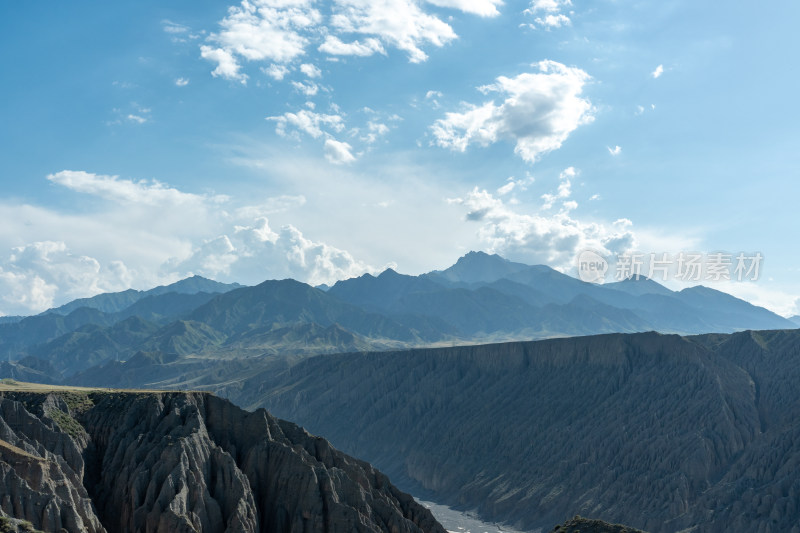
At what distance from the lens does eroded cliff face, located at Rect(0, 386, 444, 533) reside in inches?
2616

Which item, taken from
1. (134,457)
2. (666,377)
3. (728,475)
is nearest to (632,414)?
(666,377)

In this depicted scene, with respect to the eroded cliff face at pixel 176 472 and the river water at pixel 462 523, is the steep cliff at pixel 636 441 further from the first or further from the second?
the eroded cliff face at pixel 176 472

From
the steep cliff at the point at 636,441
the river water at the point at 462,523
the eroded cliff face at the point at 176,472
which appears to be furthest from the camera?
the river water at the point at 462,523

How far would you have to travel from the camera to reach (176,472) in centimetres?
7031

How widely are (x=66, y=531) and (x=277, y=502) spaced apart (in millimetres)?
21105

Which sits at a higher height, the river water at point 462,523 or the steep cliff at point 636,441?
the steep cliff at point 636,441

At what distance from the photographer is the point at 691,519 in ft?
407

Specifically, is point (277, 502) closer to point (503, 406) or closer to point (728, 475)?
point (728, 475)

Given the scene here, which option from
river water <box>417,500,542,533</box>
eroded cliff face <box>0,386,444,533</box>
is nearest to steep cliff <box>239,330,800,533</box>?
river water <box>417,500,542,533</box>

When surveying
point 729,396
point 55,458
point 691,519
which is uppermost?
point 729,396

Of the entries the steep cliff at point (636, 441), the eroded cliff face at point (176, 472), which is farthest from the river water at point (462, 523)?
the eroded cliff face at point (176, 472)

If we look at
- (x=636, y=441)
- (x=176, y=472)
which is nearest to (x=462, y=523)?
(x=636, y=441)

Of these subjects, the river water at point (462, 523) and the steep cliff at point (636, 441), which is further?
the river water at point (462, 523)

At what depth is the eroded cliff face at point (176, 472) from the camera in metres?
66.4
